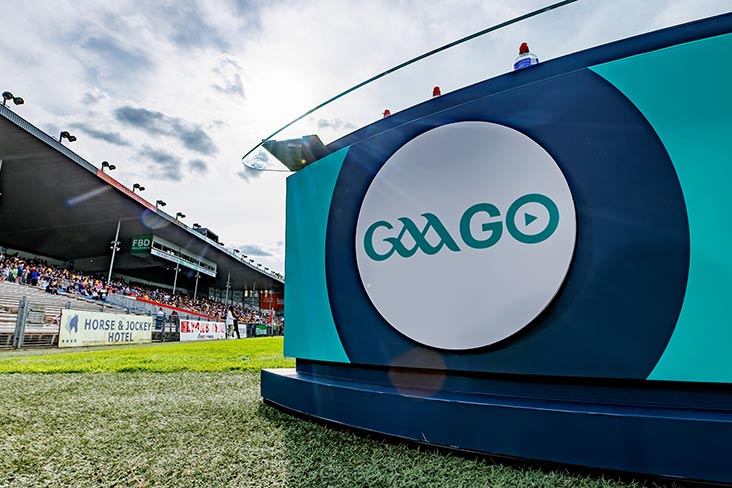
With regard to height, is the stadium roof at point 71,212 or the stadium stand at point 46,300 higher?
the stadium roof at point 71,212

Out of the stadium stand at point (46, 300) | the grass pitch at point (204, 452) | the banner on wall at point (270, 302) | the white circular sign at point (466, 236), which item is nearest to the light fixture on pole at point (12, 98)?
the stadium stand at point (46, 300)

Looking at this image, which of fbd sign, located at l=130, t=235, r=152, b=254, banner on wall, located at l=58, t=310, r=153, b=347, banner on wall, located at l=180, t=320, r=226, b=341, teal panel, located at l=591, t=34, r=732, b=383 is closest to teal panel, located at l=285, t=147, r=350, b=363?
teal panel, located at l=591, t=34, r=732, b=383

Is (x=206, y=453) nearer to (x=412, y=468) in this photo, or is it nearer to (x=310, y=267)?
(x=412, y=468)

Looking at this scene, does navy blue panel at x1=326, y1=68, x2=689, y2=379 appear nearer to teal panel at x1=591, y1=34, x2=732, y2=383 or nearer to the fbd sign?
teal panel at x1=591, y1=34, x2=732, y2=383

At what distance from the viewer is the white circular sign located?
1611 millimetres

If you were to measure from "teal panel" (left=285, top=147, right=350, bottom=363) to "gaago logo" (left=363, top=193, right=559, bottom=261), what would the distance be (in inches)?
18.8

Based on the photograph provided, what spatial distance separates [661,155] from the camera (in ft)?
4.74

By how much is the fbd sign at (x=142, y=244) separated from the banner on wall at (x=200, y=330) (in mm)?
10353

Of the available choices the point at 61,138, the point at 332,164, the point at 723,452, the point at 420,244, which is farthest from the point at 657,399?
the point at 61,138

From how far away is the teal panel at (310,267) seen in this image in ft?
7.80

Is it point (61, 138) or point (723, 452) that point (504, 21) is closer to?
point (723, 452)

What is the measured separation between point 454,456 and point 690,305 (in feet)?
3.53

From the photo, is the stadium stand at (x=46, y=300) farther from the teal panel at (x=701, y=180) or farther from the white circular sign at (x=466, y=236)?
the teal panel at (x=701, y=180)

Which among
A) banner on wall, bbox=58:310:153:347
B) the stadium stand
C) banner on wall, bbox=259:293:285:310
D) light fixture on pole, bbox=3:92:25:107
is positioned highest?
light fixture on pole, bbox=3:92:25:107
